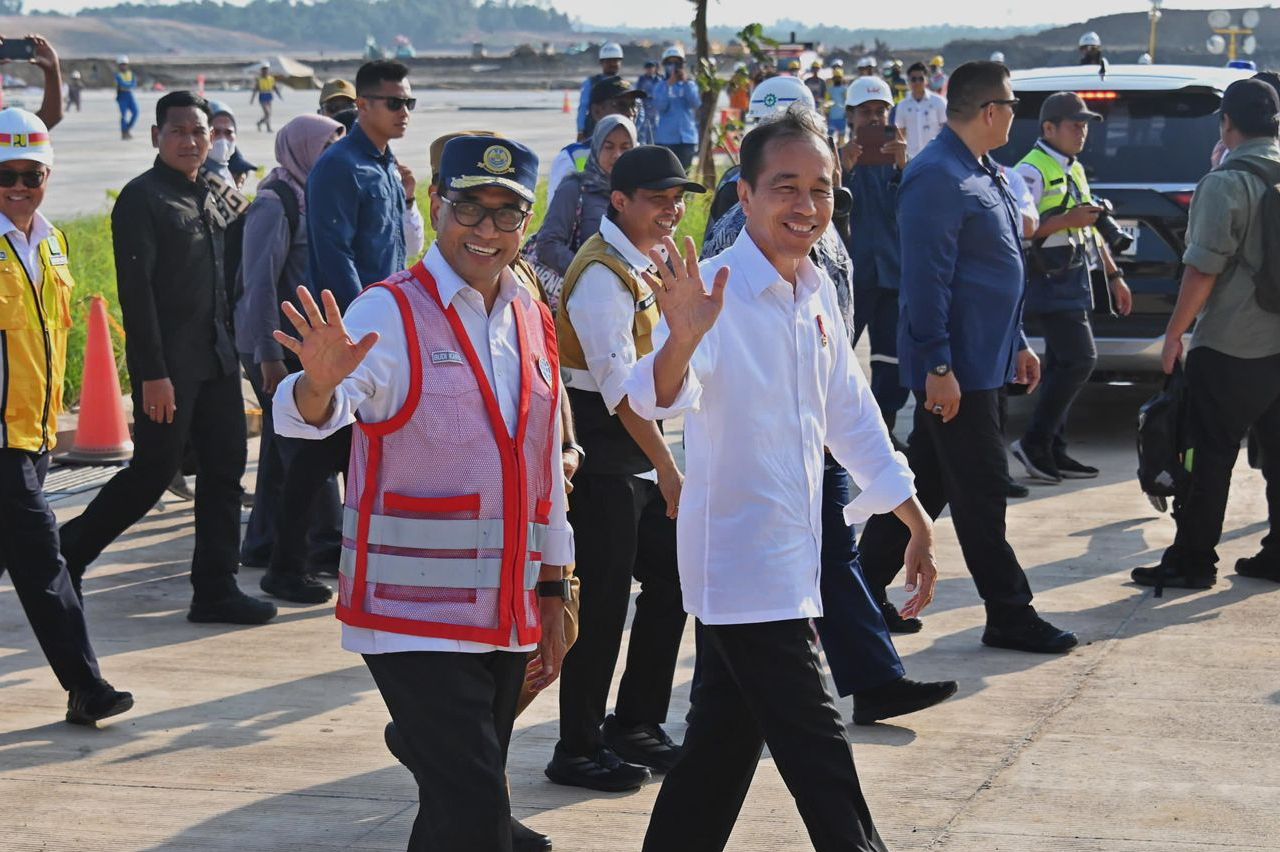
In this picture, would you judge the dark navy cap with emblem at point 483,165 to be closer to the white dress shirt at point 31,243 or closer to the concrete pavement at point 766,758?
the concrete pavement at point 766,758

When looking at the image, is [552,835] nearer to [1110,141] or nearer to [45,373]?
[45,373]

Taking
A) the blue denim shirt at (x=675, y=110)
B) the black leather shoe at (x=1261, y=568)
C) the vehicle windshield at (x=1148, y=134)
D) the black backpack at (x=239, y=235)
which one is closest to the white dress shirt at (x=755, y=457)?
the black backpack at (x=239, y=235)

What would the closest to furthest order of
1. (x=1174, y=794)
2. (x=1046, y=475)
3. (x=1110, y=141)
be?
(x=1174, y=794)
(x=1046, y=475)
(x=1110, y=141)

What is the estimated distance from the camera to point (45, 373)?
5.76m

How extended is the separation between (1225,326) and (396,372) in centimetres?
458

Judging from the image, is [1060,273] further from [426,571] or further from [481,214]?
[426,571]

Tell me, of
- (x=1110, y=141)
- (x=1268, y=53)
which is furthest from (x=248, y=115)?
(x=1110, y=141)

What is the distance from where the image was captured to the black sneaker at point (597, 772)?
515 centimetres

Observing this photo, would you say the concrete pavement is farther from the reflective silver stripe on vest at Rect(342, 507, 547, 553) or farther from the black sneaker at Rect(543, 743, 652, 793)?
the reflective silver stripe on vest at Rect(342, 507, 547, 553)

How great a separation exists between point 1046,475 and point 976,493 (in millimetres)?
3021

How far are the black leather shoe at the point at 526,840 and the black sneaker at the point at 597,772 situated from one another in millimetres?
505

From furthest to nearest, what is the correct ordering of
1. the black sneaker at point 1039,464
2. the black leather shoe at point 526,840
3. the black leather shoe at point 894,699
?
the black sneaker at point 1039,464 < the black leather shoe at point 894,699 < the black leather shoe at point 526,840

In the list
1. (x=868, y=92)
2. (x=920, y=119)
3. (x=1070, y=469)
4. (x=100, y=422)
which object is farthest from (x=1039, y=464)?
(x=920, y=119)

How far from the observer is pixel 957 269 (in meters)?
6.40
